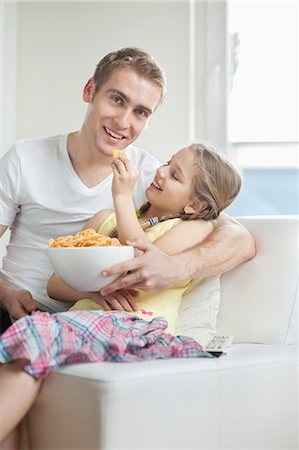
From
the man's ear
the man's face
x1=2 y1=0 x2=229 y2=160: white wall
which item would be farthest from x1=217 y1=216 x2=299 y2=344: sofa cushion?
x1=2 y1=0 x2=229 y2=160: white wall

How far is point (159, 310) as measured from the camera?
210cm

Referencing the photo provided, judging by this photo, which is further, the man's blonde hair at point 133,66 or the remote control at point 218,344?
the man's blonde hair at point 133,66

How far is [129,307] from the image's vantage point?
2.04 metres

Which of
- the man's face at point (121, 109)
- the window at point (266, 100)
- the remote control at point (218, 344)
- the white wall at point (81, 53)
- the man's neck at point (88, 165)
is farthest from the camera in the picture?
the window at point (266, 100)

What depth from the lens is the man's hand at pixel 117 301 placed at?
204 cm

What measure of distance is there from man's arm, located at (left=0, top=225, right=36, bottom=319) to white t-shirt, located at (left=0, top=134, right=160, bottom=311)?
104 mm

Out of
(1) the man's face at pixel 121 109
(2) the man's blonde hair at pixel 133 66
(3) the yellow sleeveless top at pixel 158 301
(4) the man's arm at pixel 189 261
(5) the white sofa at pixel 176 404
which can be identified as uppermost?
(2) the man's blonde hair at pixel 133 66

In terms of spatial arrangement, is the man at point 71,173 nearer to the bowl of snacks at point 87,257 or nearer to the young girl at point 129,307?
the young girl at point 129,307

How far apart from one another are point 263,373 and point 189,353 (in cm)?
19

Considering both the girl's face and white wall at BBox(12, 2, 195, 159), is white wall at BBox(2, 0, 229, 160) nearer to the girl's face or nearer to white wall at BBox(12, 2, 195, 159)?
white wall at BBox(12, 2, 195, 159)

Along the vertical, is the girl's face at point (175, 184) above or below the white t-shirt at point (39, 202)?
above

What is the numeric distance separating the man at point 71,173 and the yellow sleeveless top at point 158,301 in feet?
0.65

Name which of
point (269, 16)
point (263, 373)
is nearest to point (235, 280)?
point (263, 373)

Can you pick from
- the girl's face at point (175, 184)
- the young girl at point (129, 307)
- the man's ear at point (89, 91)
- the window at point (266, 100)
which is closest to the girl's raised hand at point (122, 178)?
the young girl at point (129, 307)
